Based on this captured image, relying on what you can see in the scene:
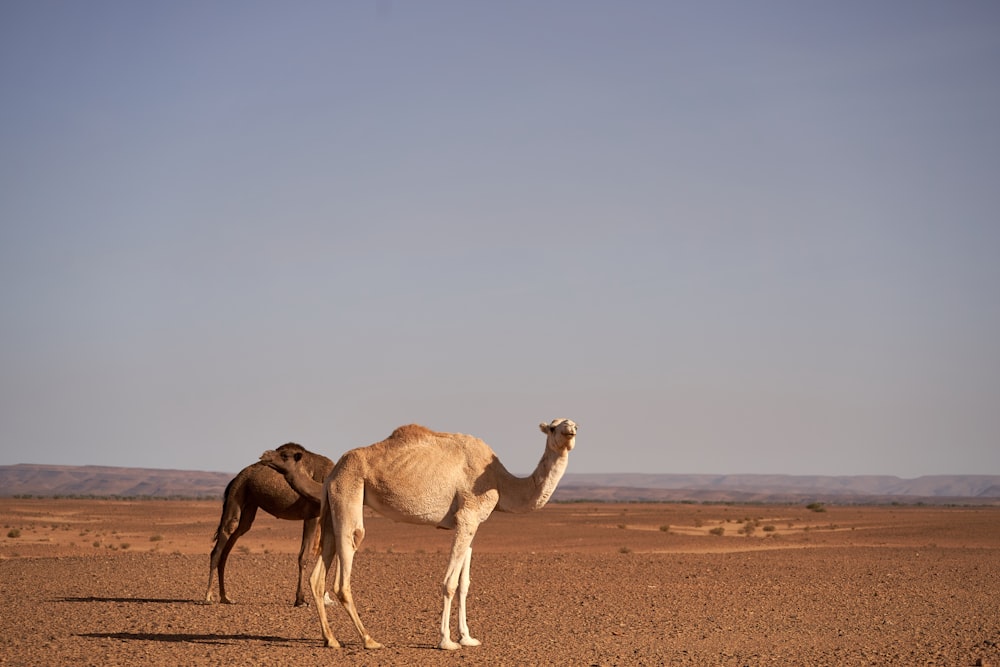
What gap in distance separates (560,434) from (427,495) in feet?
6.07

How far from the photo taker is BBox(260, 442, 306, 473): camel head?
56.9ft

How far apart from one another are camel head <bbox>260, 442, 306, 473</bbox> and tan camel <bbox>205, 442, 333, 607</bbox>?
0.05m

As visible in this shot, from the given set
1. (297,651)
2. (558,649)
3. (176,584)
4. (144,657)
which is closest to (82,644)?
(144,657)

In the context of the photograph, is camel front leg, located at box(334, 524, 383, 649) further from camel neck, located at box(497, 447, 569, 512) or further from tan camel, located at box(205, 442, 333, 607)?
tan camel, located at box(205, 442, 333, 607)

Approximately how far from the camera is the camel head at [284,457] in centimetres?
1734

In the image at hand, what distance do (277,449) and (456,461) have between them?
15.6 feet

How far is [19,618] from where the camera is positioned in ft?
53.8

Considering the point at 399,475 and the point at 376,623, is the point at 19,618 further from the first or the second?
the point at 399,475

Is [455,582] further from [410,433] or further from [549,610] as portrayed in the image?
[549,610]

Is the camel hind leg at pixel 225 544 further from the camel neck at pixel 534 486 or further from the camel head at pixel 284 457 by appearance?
the camel neck at pixel 534 486

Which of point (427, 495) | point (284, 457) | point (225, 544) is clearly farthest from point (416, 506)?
point (225, 544)

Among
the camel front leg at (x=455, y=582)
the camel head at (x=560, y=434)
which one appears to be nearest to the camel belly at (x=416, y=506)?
the camel front leg at (x=455, y=582)

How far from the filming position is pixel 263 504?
18609 millimetres

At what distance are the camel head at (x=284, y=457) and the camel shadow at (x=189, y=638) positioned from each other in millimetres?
3082
